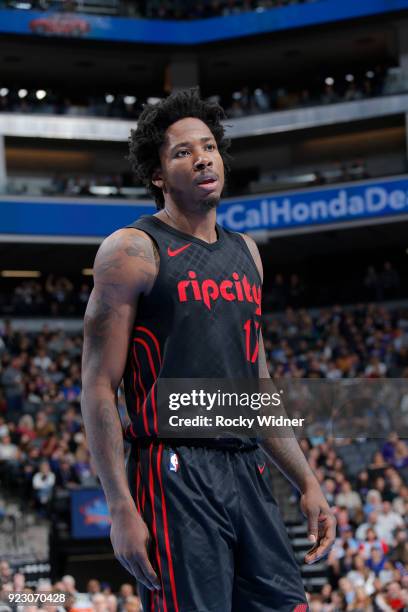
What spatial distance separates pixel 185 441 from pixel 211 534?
0.30 meters

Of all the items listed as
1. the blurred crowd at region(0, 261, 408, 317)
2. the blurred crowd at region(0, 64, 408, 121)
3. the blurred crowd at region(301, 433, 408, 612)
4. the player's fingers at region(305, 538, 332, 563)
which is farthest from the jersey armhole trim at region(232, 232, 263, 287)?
the blurred crowd at region(0, 64, 408, 121)

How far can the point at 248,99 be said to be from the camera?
3253 centimetres

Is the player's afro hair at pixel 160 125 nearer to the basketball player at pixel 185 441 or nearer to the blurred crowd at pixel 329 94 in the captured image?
the basketball player at pixel 185 441

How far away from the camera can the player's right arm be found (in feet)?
11.2

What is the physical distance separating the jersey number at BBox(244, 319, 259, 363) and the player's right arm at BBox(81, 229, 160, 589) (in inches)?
13.6

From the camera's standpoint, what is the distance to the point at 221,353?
3.52 m

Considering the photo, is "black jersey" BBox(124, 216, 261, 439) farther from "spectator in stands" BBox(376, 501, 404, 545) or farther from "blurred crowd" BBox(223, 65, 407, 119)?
"blurred crowd" BBox(223, 65, 407, 119)

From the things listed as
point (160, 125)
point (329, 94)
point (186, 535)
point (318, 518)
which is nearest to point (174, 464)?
point (186, 535)

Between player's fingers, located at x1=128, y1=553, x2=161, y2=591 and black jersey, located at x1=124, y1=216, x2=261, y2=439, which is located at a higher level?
black jersey, located at x1=124, y1=216, x2=261, y2=439

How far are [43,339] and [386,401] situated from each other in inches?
797

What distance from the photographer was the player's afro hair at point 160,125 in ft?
12.4

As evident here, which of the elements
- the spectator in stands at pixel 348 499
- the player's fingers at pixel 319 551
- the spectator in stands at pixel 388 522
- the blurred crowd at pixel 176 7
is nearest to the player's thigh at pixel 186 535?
the player's fingers at pixel 319 551

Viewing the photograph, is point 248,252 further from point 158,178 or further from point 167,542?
point 167,542

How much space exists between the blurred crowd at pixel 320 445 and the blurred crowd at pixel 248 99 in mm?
7060
